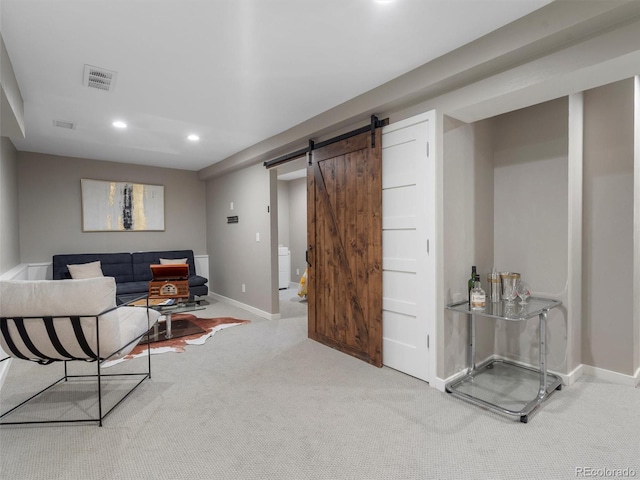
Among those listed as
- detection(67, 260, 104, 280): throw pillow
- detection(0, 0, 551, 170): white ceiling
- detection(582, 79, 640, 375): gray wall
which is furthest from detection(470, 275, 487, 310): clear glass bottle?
detection(67, 260, 104, 280): throw pillow

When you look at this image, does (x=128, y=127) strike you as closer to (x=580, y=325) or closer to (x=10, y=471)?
(x=10, y=471)

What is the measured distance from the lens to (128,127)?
12.8 feet

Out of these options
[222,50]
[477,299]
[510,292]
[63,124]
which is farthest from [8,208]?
[510,292]

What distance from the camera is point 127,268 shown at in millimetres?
5531

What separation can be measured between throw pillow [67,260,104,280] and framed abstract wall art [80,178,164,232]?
71cm

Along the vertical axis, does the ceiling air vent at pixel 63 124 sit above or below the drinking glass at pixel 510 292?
above

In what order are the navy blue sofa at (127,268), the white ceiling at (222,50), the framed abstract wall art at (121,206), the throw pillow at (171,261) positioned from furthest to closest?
the throw pillow at (171,261) → the framed abstract wall art at (121,206) → the navy blue sofa at (127,268) → the white ceiling at (222,50)

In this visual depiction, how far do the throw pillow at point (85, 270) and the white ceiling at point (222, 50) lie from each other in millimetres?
2094

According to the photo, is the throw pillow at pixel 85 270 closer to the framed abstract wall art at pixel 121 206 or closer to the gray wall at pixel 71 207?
the gray wall at pixel 71 207

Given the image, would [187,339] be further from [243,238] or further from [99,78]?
[99,78]

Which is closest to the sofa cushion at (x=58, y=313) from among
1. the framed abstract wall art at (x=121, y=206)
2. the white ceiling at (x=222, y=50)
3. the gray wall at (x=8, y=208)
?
the white ceiling at (x=222, y=50)

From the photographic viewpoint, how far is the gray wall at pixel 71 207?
5023mm

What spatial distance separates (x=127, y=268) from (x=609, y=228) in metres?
6.17

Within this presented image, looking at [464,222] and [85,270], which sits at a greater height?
[464,222]
